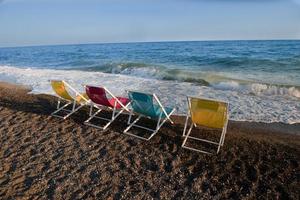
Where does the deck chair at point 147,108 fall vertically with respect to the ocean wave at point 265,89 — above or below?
above

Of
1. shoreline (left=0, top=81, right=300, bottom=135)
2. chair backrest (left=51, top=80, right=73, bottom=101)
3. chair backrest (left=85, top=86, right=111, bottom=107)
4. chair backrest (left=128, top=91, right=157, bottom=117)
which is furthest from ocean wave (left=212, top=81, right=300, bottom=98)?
chair backrest (left=51, top=80, right=73, bottom=101)

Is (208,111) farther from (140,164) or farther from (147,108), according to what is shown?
(140,164)

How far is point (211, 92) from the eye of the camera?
10523 millimetres

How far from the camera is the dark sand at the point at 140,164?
13.9 ft

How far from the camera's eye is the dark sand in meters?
4.23

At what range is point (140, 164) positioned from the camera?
5.02 meters

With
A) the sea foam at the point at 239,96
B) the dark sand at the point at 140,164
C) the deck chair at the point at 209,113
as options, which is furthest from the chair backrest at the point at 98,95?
the deck chair at the point at 209,113

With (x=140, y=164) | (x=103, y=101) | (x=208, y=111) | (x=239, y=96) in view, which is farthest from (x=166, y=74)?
(x=140, y=164)

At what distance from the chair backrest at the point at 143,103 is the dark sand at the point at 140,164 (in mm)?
514

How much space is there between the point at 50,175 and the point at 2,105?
5.17 meters

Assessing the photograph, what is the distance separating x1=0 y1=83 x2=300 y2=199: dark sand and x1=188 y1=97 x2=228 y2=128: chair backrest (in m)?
0.53

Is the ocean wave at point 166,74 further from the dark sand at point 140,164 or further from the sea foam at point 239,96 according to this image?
the dark sand at point 140,164

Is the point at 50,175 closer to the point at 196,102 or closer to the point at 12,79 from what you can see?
the point at 196,102

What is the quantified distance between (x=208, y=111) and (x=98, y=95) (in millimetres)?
2500
